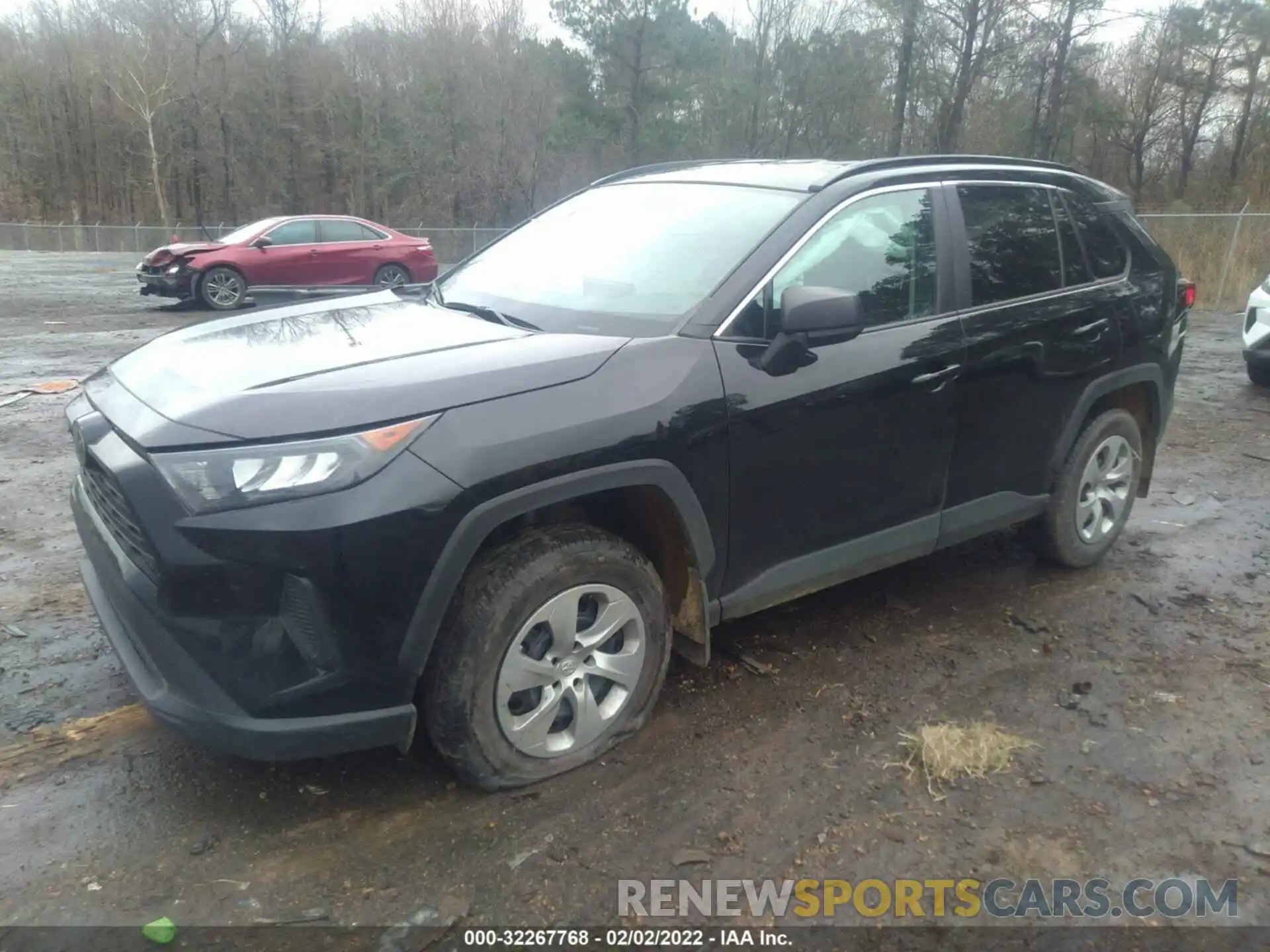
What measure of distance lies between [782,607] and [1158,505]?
2.95 meters

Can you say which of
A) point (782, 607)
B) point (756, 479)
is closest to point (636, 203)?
point (756, 479)

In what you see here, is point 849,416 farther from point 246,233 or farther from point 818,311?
point 246,233

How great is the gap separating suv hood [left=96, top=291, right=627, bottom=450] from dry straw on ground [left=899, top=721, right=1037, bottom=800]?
1663mm

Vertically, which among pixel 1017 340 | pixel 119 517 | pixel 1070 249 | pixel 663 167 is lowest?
pixel 119 517

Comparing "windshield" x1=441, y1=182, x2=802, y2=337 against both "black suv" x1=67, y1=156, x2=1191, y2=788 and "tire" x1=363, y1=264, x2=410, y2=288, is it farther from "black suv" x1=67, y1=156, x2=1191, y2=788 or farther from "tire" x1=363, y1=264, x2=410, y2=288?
"tire" x1=363, y1=264, x2=410, y2=288

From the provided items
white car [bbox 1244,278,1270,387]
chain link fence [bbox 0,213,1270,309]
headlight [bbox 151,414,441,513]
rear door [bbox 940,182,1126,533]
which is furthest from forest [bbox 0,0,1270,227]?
headlight [bbox 151,414,441,513]

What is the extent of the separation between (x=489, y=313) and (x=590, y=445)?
1023 millimetres

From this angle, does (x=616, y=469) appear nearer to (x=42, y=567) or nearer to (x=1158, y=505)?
(x=42, y=567)

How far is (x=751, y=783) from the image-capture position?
2994mm

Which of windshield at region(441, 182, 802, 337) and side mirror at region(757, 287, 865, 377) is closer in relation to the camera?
side mirror at region(757, 287, 865, 377)

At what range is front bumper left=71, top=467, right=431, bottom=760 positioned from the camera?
2.46m

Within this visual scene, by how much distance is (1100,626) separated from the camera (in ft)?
13.6

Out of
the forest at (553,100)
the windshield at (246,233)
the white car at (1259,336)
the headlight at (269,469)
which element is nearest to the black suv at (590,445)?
the headlight at (269,469)

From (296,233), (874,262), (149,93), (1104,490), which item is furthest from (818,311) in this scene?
(149,93)
